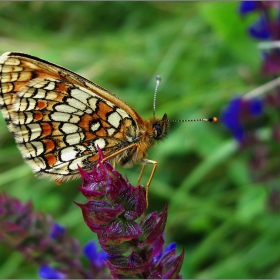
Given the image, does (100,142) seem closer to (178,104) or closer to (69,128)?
(69,128)

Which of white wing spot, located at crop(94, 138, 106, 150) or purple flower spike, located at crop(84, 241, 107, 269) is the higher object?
white wing spot, located at crop(94, 138, 106, 150)

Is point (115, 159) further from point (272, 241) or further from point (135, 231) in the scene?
point (272, 241)

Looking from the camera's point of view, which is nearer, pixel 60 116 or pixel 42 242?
pixel 42 242

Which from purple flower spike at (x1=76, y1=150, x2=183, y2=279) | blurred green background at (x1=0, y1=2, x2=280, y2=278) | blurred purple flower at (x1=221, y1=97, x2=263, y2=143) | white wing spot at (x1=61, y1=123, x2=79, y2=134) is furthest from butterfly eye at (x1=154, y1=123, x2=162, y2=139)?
blurred green background at (x1=0, y1=2, x2=280, y2=278)

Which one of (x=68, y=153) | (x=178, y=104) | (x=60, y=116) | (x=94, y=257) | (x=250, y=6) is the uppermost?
(x=250, y=6)

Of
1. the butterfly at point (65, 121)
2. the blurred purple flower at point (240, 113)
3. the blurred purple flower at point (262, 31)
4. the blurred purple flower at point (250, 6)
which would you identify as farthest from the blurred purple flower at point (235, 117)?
the butterfly at point (65, 121)

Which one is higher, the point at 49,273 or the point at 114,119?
the point at 114,119

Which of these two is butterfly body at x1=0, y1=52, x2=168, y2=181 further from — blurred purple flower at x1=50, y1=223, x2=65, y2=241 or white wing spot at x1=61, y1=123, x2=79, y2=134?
blurred purple flower at x1=50, y1=223, x2=65, y2=241

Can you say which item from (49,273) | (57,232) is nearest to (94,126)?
(57,232)
